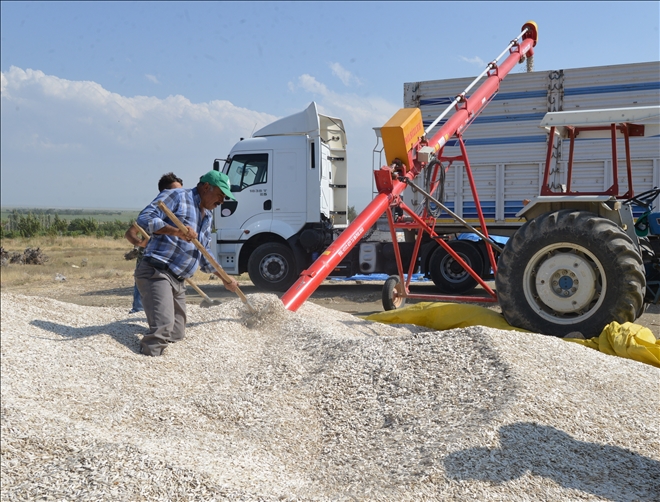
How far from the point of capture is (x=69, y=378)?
4395mm

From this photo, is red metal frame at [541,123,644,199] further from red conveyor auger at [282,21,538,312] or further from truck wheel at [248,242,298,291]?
truck wheel at [248,242,298,291]

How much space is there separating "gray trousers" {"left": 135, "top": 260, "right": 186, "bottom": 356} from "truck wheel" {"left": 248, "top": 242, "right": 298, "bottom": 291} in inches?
235

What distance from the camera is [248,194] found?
11.4m

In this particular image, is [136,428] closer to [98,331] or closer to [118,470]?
[118,470]

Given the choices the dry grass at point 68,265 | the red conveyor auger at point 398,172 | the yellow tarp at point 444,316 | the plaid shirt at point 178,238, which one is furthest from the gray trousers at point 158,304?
the dry grass at point 68,265

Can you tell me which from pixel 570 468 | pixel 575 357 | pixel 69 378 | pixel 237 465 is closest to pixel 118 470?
pixel 237 465

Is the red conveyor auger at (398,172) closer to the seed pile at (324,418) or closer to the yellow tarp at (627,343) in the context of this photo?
the seed pile at (324,418)

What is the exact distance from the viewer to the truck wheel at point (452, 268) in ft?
34.5

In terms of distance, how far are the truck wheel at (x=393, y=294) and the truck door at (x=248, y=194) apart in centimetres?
406

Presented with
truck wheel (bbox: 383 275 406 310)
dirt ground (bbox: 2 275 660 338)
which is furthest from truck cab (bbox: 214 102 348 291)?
truck wheel (bbox: 383 275 406 310)

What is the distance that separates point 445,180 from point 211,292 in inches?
199

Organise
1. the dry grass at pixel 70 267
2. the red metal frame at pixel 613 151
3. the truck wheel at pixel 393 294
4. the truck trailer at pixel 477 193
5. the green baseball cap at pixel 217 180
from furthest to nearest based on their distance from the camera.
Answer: the dry grass at pixel 70 267 → the truck wheel at pixel 393 294 → the red metal frame at pixel 613 151 → the truck trailer at pixel 477 193 → the green baseball cap at pixel 217 180

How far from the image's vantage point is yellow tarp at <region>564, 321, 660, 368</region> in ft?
16.7

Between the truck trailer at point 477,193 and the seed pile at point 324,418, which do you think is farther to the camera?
the truck trailer at point 477,193
